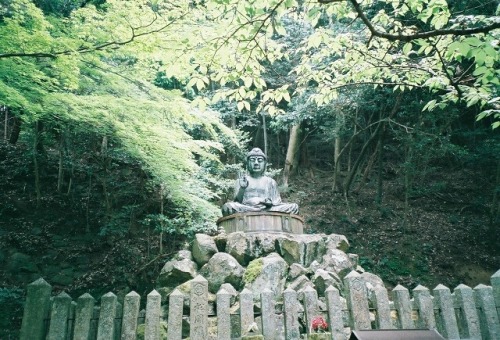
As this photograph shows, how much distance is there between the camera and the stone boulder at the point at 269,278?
5.47 meters

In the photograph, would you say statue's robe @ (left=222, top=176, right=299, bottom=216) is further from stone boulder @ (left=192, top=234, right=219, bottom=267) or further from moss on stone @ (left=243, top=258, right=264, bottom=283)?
moss on stone @ (left=243, top=258, right=264, bottom=283)

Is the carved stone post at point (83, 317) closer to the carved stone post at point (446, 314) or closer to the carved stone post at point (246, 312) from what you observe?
the carved stone post at point (246, 312)

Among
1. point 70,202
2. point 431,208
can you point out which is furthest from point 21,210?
A: point 431,208

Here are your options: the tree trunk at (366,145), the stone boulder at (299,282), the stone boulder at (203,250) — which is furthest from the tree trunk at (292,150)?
the stone boulder at (299,282)

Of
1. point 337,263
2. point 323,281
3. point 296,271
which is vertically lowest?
point 323,281

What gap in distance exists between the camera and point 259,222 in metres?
6.81

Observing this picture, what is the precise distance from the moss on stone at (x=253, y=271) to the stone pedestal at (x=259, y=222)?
969 millimetres

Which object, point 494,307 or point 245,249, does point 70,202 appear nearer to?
point 245,249

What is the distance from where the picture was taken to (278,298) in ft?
17.9

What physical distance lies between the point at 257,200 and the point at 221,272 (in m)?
2.07

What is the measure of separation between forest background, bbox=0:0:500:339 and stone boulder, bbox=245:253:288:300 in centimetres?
231

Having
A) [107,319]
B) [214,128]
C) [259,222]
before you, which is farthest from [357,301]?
[214,128]

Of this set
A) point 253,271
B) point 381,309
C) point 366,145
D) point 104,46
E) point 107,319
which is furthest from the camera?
point 366,145

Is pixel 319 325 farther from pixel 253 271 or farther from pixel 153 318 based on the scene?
pixel 253 271
